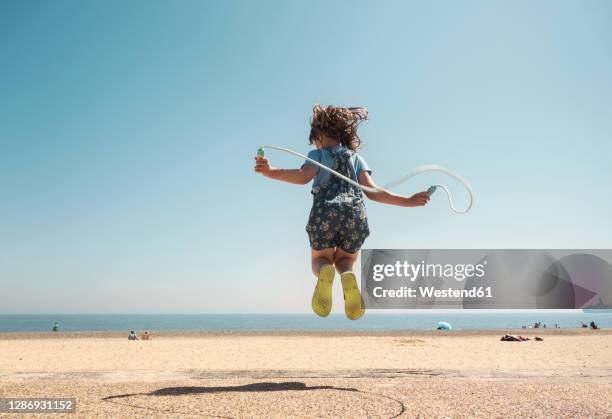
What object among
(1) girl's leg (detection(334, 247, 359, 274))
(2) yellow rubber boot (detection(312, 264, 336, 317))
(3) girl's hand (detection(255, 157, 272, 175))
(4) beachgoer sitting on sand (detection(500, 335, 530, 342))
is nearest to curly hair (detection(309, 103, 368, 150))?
(3) girl's hand (detection(255, 157, 272, 175))

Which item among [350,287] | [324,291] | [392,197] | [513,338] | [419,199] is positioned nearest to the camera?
[324,291]

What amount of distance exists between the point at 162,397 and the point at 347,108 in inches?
205

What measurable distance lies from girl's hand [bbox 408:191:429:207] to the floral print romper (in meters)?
0.58

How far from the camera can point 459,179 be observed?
4781mm

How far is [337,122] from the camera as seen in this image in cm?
601

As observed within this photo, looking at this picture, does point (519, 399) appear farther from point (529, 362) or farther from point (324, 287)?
point (529, 362)

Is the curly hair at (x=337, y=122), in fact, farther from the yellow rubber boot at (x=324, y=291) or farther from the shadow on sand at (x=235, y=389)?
the shadow on sand at (x=235, y=389)

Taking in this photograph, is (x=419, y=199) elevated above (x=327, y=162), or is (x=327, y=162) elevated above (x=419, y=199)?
(x=327, y=162)

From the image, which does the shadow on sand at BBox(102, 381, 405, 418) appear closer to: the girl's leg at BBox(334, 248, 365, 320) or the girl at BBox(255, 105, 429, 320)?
the girl's leg at BBox(334, 248, 365, 320)

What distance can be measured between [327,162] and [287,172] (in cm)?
54

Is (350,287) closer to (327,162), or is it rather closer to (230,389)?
(327,162)

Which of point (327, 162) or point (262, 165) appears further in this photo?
point (327, 162)

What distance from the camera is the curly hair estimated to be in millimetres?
6008

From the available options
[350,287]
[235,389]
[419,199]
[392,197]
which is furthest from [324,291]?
[235,389]
